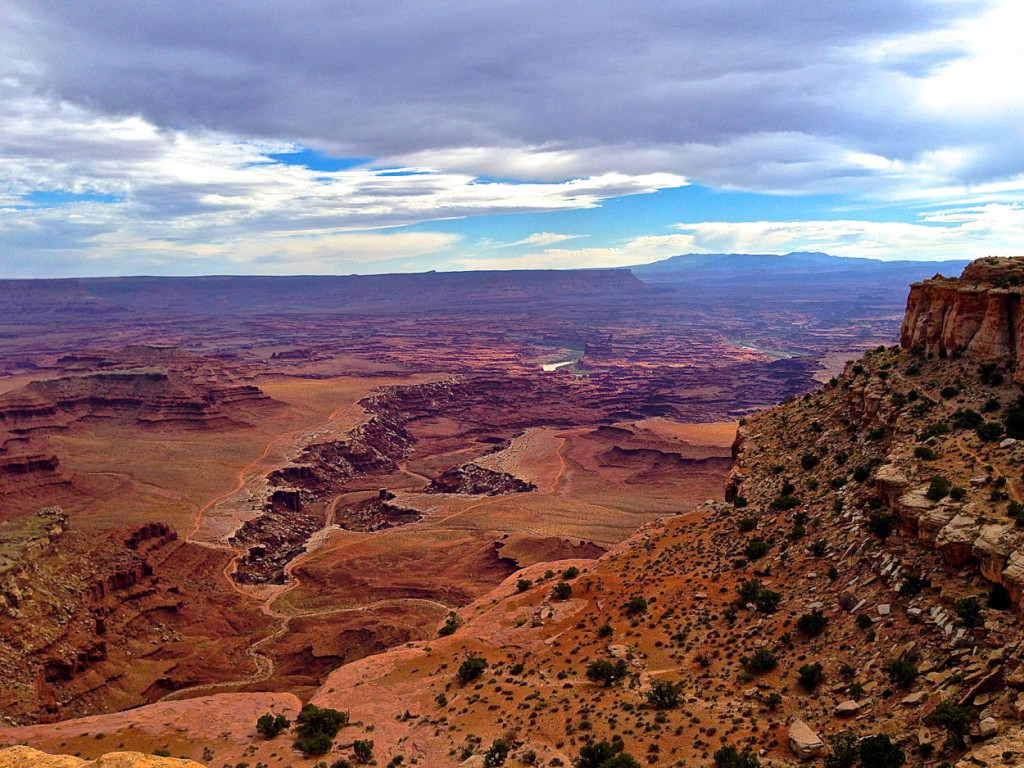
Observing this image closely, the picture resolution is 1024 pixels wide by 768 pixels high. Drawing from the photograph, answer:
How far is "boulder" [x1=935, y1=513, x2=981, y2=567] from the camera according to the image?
16.4m

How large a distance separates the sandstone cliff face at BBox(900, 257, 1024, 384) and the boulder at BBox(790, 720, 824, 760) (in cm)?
1699

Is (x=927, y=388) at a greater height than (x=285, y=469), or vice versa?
(x=927, y=388)

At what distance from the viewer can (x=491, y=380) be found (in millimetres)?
136625

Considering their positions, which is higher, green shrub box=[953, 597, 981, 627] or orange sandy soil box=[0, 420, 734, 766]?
green shrub box=[953, 597, 981, 627]

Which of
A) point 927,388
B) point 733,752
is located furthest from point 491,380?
point 733,752

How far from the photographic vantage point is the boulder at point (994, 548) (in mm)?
15062

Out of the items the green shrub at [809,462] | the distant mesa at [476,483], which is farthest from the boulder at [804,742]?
the distant mesa at [476,483]

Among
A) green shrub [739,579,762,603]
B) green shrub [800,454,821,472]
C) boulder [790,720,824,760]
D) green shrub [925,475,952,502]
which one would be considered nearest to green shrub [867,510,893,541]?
green shrub [925,475,952,502]

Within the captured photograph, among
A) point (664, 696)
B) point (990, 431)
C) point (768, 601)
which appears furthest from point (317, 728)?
point (990, 431)

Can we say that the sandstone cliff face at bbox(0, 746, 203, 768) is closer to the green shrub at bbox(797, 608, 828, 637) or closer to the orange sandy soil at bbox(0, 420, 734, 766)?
the orange sandy soil at bbox(0, 420, 734, 766)

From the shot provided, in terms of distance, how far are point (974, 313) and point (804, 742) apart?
21.2m

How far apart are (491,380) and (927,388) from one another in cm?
11125

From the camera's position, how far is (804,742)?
48.4 feet

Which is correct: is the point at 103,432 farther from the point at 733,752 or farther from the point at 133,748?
the point at 733,752
